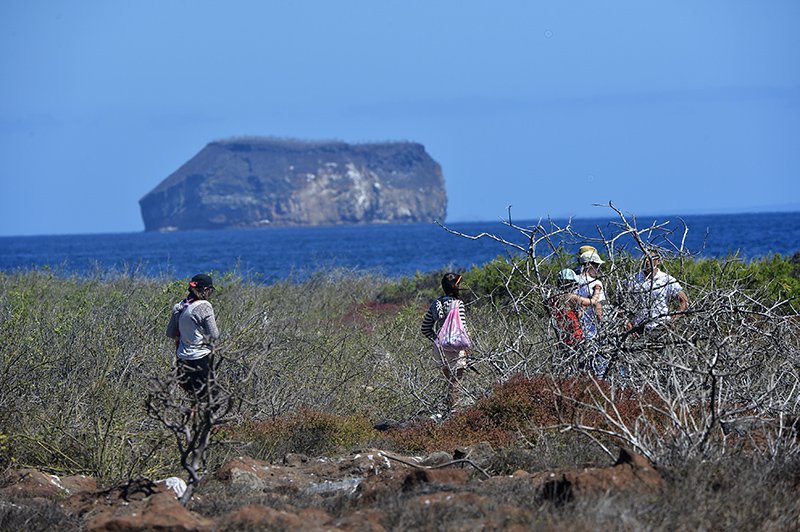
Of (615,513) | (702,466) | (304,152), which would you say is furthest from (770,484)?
(304,152)

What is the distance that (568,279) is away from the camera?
22.6 ft

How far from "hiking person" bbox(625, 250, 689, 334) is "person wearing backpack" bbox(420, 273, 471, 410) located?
59.3 inches

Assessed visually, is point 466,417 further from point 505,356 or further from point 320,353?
point 320,353

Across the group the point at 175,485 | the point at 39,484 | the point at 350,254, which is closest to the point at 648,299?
the point at 175,485

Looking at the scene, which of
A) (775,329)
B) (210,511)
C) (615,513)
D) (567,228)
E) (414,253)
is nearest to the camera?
(615,513)

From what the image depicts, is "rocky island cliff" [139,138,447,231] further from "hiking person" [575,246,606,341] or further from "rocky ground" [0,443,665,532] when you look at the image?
"rocky ground" [0,443,665,532]

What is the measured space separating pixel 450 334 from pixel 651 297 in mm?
1786

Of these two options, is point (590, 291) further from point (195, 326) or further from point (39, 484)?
point (39, 484)

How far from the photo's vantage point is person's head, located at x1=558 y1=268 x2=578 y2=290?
680cm

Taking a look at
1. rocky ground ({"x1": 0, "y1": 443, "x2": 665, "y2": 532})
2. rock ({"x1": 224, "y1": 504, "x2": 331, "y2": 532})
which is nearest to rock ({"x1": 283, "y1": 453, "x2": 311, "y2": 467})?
rocky ground ({"x1": 0, "y1": 443, "x2": 665, "y2": 532})

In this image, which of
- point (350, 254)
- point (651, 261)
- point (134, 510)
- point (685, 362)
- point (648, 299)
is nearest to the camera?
point (134, 510)

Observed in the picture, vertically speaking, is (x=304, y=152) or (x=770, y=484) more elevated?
(x=304, y=152)

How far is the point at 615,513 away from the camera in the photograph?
3633mm

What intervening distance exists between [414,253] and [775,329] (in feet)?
166
